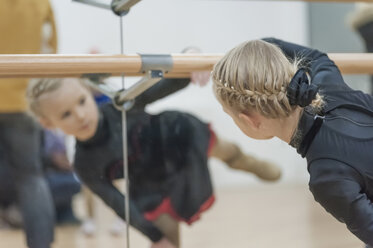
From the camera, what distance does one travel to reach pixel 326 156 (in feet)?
2.62

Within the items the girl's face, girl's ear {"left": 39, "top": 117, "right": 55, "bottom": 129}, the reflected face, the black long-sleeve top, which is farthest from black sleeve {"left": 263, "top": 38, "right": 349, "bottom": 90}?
girl's ear {"left": 39, "top": 117, "right": 55, "bottom": 129}

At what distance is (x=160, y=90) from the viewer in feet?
3.76

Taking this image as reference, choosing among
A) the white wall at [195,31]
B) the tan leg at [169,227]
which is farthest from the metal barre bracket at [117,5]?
the tan leg at [169,227]

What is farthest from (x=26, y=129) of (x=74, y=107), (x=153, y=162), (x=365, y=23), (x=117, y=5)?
(x=365, y=23)

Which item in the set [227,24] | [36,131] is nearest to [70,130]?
[36,131]

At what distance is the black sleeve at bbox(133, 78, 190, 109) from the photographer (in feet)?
3.58

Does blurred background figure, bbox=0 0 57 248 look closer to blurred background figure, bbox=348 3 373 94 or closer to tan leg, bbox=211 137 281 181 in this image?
tan leg, bbox=211 137 281 181

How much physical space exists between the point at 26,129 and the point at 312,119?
2.61ft

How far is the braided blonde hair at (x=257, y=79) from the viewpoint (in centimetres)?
78

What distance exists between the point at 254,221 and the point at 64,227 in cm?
56

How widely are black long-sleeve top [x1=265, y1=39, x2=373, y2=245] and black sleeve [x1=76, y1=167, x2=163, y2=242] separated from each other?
18.0 inches

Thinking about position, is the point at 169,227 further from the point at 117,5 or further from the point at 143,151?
the point at 117,5

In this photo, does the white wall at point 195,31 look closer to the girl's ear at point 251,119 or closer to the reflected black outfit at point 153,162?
the reflected black outfit at point 153,162

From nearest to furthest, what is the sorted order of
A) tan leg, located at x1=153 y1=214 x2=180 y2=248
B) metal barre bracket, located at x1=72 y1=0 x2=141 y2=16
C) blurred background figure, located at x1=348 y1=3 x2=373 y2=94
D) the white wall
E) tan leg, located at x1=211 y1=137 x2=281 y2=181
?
1. metal barre bracket, located at x1=72 y1=0 x2=141 y2=16
2. the white wall
3. tan leg, located at x1=153 y1=214 x2=180 y2=248
4. tan leg, located at x1=211 y1=137 x2=281 y2=181
5. blurred background figure, located at x1=348 y1=3 x2=373 y2=94
